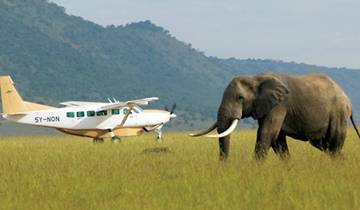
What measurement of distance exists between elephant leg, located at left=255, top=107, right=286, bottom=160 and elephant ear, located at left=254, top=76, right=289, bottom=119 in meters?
0.11

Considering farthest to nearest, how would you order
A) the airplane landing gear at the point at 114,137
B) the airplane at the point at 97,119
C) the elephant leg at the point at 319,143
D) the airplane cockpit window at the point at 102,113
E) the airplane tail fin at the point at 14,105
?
the airplane tail fin at the point at 14,105, the airplane cockpit window at the point at 102,113, the airplane at the point at 97,119, the airplane landing gear at the point at 114,137, the elephant leg at the point at 319,143

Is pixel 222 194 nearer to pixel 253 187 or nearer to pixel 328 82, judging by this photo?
pixel 253 187

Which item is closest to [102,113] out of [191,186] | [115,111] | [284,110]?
[115,111]

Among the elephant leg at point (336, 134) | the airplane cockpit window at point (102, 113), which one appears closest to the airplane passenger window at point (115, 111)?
the airplane cockpit window at point (102, 113)

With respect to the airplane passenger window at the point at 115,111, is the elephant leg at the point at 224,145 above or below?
above

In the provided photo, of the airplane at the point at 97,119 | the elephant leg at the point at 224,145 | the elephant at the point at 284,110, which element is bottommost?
the airplane at the point at 97,119

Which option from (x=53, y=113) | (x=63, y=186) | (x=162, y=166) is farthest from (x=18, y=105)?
(x=63, y=186)

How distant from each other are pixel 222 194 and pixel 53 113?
87.5ft

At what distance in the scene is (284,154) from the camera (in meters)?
14.9

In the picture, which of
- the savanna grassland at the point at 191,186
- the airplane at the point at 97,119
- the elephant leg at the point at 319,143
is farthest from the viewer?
the airplane at the point at 97,119

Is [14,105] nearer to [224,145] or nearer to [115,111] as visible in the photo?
[115,111]

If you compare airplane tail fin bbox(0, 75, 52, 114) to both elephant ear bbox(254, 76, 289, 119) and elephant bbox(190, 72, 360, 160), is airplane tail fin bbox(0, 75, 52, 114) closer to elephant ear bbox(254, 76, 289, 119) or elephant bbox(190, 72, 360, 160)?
elephant bbox(190, 72, 360, 160)

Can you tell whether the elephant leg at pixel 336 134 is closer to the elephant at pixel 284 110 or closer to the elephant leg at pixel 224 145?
the elephant at pixel 284 110

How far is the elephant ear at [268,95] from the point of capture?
14117 millimetres
